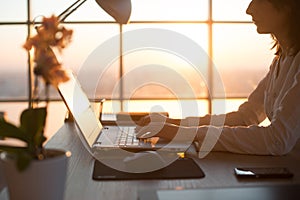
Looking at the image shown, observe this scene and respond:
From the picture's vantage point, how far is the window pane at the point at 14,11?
416 centimetres

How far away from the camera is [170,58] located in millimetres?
4598

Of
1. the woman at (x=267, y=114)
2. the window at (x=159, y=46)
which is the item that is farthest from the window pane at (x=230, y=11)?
the woman at (x=267, y=114)

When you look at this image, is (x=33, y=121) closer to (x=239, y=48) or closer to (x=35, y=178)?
(x=35, y=178)

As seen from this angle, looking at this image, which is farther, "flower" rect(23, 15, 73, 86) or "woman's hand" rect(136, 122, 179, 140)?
"woman's hand" rect(136, 122, 179, 140)

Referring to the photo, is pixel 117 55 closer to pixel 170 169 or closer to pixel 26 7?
pixel 26 7

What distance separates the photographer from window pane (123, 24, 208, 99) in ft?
14.3

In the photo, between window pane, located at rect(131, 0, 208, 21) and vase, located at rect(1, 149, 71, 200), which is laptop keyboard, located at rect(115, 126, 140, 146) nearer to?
vase, located at rect(1, 149, 71, 200)

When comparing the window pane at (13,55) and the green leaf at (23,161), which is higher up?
the green leaf at (23,161)

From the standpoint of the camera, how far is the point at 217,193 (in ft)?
2.75

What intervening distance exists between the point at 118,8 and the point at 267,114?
Answer: 0.75m

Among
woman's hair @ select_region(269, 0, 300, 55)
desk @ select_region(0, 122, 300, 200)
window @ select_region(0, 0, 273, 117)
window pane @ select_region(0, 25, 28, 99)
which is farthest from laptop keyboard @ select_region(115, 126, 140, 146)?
window pane @ select_region(0, 25, 28, 99)

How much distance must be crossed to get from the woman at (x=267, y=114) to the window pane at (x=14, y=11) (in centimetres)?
296

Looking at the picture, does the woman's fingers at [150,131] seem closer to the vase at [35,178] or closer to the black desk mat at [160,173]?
the black desk mat at [160,173]

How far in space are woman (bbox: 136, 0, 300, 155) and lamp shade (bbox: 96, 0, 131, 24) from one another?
0.36 metres
